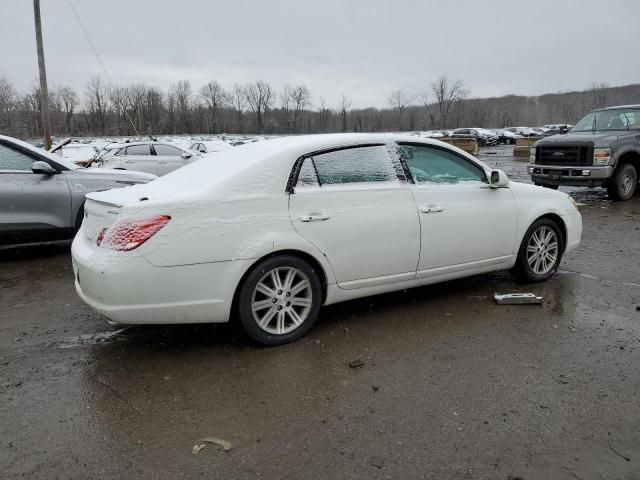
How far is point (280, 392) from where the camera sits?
3.14 m

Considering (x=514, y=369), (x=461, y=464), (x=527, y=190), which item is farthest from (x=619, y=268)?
(x=461, y=464)

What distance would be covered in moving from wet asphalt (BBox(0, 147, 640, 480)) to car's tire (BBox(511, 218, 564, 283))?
1.22ft

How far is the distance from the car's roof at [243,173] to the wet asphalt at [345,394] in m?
1.10

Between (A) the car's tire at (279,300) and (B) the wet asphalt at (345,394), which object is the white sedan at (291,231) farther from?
(B) the wet asphalt at (345,394)

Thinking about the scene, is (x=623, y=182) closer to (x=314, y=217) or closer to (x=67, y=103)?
(x=314, y=217)

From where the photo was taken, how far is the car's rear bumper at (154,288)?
3344 mm

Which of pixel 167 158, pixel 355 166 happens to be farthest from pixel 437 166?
pixel 167 158

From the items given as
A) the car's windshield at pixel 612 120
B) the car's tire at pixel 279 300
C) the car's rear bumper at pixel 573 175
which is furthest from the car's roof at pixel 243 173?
the car's windshield at pixel 612 120

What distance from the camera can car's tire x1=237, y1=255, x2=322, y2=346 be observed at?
365cm

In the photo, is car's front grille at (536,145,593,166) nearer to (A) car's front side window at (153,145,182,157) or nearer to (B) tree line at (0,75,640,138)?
(A) car's front side window at (153,145,182,157)

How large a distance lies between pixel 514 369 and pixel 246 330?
1856mm

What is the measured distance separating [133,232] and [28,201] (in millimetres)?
4043

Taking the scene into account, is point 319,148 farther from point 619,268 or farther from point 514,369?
point 619,268

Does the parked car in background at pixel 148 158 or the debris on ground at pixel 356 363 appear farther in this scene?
the parked car in background at pixel 148 158
